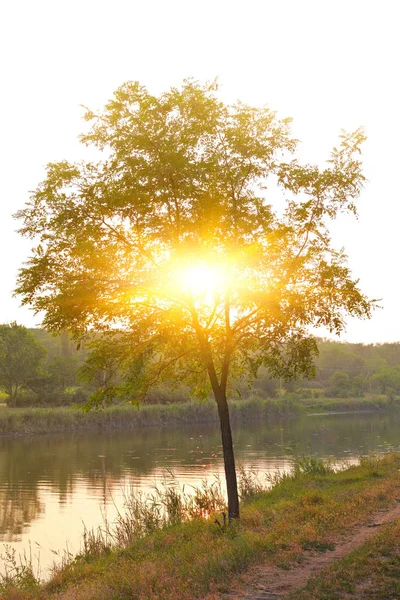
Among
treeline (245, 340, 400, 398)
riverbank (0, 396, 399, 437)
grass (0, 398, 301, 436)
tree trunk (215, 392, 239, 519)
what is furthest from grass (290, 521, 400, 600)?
treeline (245, 340, 400, 398)

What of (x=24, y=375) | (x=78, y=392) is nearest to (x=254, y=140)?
(x=24, y=375)

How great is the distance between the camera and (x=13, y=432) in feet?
197

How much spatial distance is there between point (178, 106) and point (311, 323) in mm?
6872

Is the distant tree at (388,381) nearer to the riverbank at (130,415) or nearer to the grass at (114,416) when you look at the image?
the riverbank at (130,415)

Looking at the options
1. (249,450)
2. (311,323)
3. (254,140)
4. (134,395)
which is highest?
(254,140)

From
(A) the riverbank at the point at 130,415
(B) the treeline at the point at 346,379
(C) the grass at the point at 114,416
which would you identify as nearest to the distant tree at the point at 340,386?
(B) the treeline at the point at 346,379

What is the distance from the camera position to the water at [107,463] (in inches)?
882

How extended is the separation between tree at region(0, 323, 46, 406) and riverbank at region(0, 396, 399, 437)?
23.9ft

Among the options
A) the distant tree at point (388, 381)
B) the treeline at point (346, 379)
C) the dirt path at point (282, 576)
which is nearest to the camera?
the dirt path at point (282, 576)

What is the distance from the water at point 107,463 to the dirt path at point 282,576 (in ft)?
27.5

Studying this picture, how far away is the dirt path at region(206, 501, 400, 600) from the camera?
9.44m

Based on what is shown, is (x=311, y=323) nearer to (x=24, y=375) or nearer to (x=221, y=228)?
(x=221, y=228)

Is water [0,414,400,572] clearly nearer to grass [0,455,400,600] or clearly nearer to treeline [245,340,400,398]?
grass [0,455,400,600]

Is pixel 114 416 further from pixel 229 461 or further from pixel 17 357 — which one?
pixel 229 461
